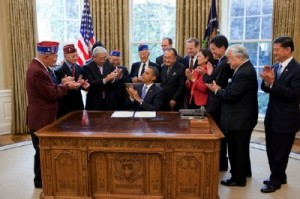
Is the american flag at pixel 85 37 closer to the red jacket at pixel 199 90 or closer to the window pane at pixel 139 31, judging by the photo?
the window pane at pixel 139 31

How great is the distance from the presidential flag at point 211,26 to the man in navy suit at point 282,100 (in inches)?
90.2

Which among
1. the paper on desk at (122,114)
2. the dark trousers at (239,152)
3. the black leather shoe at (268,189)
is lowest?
the black leather shoe at (268,189)

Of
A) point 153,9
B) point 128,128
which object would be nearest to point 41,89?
point 128,128

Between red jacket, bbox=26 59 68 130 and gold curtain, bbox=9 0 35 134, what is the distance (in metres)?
2.57

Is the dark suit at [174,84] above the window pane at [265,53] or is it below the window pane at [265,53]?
below

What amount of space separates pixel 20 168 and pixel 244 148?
2.75m

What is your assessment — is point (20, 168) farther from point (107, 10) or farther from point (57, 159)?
point (107, 10)

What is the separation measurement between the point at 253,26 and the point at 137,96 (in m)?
3.27

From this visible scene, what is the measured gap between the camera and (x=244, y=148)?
329 cm

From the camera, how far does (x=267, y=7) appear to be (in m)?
5.66

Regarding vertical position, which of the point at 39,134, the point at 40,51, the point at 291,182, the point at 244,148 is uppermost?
the point at 40,51

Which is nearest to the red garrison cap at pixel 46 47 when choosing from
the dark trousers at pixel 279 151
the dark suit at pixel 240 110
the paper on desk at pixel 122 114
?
the paper on desk at pixel 122 114

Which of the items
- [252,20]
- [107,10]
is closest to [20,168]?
[107,10]

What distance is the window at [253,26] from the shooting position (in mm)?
5707
